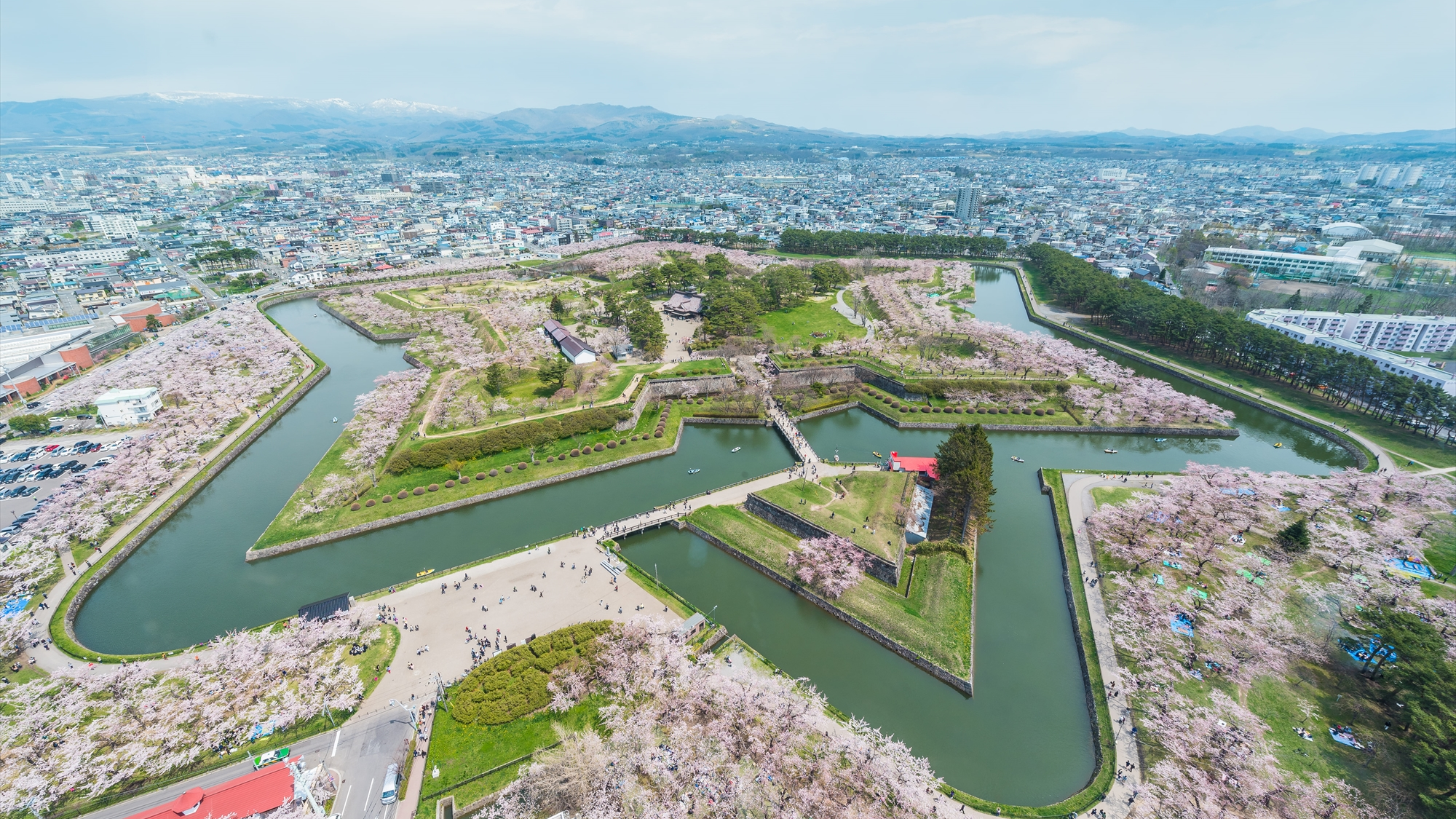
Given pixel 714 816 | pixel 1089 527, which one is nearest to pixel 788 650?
pixel 714 816

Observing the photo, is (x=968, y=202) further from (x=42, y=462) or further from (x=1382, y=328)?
(x=42, y=462)

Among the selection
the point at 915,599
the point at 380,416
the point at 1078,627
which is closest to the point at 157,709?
the point at 380,416

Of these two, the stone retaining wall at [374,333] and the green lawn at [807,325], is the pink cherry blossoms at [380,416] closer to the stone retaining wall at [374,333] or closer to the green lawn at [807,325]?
the stone retaining wall at [374,333]

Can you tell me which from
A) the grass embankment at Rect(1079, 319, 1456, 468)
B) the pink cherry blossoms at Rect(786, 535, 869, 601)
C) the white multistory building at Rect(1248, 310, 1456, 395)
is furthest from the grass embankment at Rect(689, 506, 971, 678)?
the white multistory building at Rect(1248, 310, 1456, 395)

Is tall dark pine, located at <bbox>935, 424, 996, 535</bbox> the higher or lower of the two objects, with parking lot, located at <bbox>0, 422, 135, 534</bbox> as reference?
higher

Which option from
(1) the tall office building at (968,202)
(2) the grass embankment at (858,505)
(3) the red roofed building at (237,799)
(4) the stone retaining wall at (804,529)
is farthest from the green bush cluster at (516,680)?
(1) the tall office building at (968,202)

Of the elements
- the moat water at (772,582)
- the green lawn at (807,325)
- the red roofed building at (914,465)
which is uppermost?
the green lawn at (807,325)

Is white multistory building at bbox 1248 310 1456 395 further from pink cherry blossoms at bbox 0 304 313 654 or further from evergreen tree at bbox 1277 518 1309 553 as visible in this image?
pink cherry blossoms at bbox 0 304 313 654
